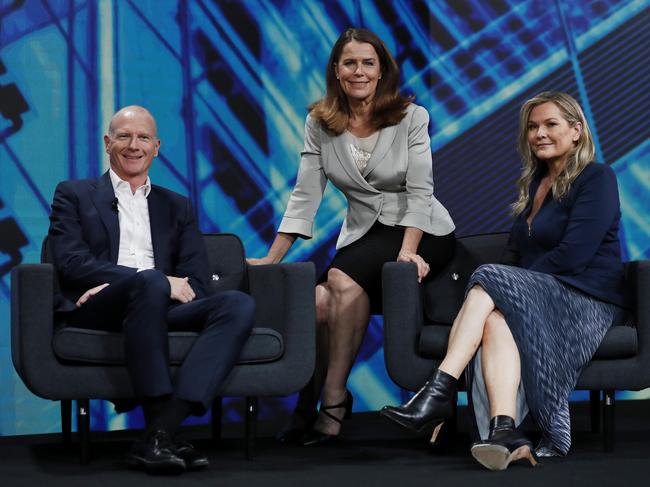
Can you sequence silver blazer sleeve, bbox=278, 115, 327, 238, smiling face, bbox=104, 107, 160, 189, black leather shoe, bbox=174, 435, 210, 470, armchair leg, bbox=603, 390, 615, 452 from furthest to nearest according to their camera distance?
silver blazer sleeve, bbox=278, 115, 327, 238, smiling face, bbox=104, 107, 160, 189, armchair leg, bbox=603, 390, 615, 452, black leather shoe, bbox=174, 435, 210, 470

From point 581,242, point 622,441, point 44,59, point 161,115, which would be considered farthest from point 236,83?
point 622,441

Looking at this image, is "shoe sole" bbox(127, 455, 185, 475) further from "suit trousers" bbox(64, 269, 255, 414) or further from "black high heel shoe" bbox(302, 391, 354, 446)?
"black high heel shoe" bbox(302, 391, 354, 446)

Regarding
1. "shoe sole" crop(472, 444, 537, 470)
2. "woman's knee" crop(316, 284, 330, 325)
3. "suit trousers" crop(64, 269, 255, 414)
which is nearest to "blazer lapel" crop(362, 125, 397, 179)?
"woman's knee" crop(316, 284, 330, 325)

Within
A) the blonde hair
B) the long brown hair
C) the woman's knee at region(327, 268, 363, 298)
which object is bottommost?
the woman's knee at region(327, 268, 363, 298)

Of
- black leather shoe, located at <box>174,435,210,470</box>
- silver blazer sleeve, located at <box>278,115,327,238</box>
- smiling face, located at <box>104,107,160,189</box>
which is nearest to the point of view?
black leather shoe, located at <box>174,435,210,470</box>

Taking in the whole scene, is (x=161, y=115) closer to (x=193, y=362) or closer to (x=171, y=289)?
(x=171, y=289)

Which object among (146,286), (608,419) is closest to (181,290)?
(146,286)

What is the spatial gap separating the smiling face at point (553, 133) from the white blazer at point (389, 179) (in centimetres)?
41

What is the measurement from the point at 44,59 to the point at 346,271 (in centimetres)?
163

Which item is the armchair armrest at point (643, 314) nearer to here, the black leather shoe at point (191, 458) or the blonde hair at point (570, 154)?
the blonde hair at point (570, 154)

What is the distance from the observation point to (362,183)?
3.49m

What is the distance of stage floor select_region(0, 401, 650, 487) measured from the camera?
8.59ft

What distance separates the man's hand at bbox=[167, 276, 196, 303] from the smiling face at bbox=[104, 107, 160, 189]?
1.38ft

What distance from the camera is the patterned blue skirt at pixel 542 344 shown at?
2.94 m
